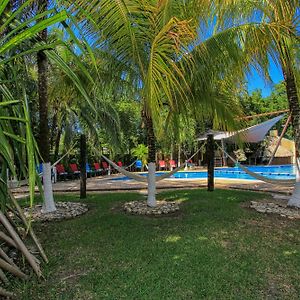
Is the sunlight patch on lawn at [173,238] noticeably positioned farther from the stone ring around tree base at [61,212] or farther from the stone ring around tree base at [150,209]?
the stone ring around tree base at [61,212]

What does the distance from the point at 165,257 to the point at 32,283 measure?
1292 mm

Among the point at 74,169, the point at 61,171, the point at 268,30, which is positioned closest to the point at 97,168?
the point at 74,169

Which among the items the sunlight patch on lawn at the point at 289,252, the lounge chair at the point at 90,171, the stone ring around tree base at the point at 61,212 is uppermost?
the lounge chair at the point at 90,171

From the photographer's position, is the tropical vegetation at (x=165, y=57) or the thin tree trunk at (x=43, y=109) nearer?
the tropical vegetation at (x=165, y=57)

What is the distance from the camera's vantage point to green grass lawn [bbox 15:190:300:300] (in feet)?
9.19

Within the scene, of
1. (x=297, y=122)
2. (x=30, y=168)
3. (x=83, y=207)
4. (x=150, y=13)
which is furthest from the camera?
(x=83, y=207)

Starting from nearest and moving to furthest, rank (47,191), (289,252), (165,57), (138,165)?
(289,252) → (165,57) → (47,191) → (138,165)

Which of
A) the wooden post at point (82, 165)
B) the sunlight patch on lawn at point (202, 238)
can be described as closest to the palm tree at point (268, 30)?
the sunlight patch on lawn at point (202, 238)

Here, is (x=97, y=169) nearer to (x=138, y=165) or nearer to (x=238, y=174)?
(x=138, y=165)

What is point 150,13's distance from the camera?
438 cm

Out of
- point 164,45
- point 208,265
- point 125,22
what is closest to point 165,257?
point 208,265

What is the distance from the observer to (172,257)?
347 cm

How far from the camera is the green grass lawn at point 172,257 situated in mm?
2801

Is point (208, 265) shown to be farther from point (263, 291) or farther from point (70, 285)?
point (70, 285)
